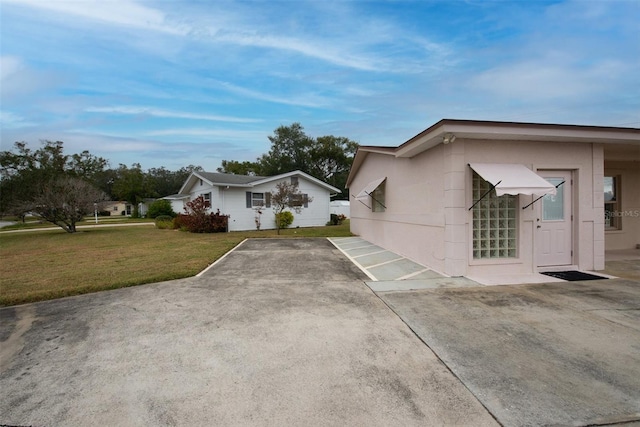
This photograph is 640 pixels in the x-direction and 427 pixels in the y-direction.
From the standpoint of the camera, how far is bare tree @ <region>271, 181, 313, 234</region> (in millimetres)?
17484

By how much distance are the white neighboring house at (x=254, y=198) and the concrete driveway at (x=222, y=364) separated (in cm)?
1409

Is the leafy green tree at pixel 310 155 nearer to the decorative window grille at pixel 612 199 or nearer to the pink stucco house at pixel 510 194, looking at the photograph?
the decorative window grille at pixel 612 199

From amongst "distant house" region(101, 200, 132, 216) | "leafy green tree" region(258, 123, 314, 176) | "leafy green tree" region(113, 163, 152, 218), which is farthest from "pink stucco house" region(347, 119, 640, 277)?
"distant house" region(101, 200, 132, 216)

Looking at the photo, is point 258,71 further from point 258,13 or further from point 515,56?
point 515,56

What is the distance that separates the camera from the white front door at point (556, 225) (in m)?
6.91

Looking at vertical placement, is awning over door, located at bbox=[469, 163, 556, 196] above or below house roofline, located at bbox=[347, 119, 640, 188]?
below

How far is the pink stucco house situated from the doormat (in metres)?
0.24

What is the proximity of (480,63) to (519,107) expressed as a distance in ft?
11.6

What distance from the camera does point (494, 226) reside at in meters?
6.76

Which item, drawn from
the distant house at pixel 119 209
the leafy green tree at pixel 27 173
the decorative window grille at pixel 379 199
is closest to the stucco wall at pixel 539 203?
the decorative window grille at pixel 379 199

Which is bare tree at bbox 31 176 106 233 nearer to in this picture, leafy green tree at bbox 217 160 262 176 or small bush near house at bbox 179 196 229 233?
small bush near house at bbox 179 196 229 233

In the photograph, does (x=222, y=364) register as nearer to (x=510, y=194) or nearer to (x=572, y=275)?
(x=510, y=194)

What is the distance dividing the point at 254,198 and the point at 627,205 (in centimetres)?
1774

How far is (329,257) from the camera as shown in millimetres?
9227
